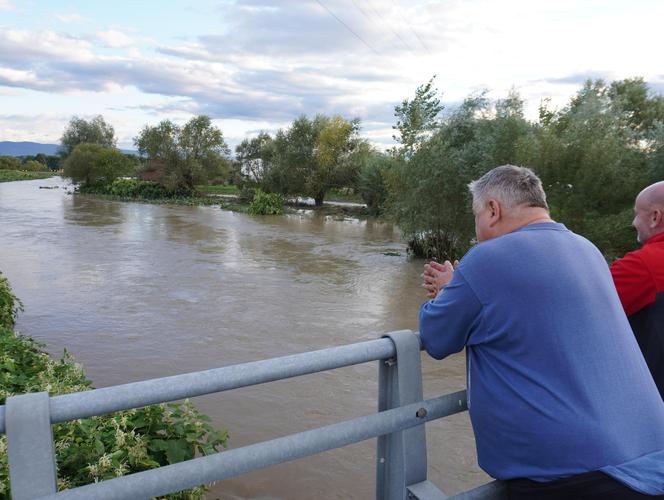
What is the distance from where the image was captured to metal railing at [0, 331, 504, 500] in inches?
54.1

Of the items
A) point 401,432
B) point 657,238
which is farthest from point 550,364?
point 657,238

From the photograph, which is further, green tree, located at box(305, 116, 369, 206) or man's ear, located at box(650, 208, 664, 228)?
green tree, located at box(305, 116, 369, 206)

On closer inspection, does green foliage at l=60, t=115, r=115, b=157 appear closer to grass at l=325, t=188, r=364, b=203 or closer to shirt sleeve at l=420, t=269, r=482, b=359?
grass at l=325, t=188, r=364, b=203

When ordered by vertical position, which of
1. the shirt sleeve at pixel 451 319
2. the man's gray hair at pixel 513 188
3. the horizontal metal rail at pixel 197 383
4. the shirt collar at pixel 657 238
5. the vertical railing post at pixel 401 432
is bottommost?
the vertical railing post at pixel 401 432

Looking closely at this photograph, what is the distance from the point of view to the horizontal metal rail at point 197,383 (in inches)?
56.5

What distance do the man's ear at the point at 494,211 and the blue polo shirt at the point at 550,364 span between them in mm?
253

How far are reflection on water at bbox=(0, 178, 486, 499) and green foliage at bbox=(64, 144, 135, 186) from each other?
2953cm

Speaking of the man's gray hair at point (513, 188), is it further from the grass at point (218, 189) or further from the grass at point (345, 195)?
the grass at point (218, 189)

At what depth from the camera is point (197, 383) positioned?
159 cm

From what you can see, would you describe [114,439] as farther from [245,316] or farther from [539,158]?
[539,158]

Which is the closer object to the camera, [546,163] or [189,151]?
[546,163]

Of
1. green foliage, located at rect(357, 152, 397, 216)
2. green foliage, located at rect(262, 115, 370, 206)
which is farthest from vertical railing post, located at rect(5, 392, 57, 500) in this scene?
green foliage, located at rect(262, 115, 370, 206)

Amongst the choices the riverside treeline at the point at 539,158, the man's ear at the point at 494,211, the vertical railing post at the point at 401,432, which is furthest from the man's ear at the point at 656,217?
the riverside treeline at the point at 539,158

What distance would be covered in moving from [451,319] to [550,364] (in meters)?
0.35
